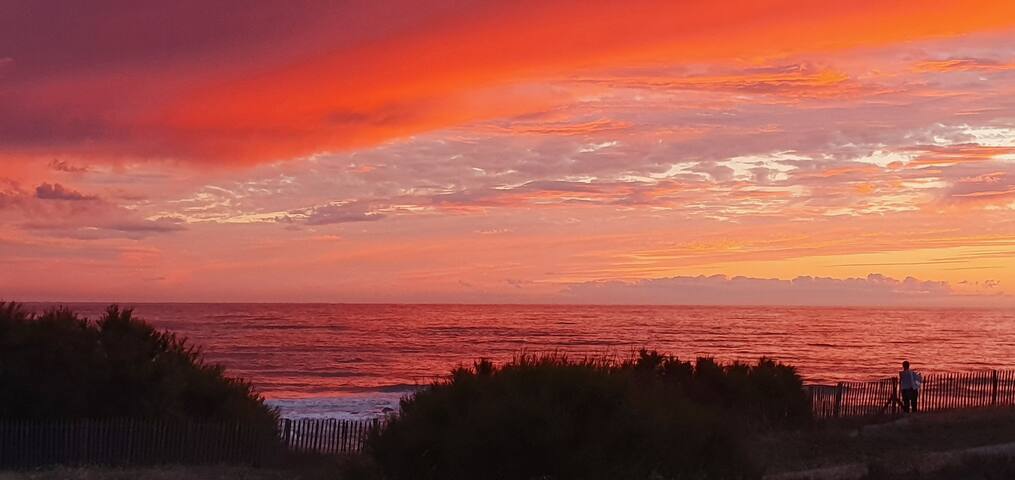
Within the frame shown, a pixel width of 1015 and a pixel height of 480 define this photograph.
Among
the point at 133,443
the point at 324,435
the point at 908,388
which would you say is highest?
the point at 908,388

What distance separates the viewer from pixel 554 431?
43.6 feet

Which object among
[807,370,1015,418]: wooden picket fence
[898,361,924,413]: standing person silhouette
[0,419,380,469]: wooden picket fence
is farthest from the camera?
[898,361,924,413]: standing person silhouette

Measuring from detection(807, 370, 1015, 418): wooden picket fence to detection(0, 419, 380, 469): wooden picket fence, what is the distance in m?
16.4

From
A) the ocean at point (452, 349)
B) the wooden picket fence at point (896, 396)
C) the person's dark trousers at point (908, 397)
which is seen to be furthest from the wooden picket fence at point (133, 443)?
the person's dark trousers at point (908, 397)

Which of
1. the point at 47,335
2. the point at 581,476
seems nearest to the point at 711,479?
the point at 581,476

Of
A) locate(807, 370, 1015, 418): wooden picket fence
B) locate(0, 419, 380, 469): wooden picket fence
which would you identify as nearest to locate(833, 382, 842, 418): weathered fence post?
locate(807, 370, 1015, 418): wooden picket fence

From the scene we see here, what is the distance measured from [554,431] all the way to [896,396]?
23893 mm

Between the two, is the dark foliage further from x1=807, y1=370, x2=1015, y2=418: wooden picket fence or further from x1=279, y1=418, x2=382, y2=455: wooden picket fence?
x1=807, y1=370, x2=1015, y2=418: wooden picket fence

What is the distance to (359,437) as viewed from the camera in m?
22.8

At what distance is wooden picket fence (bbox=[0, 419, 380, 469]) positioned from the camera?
1948 cm

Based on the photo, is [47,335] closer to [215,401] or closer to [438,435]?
[215,401]

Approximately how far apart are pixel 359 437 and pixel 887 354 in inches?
2481

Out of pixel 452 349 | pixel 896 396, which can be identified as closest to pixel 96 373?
pixel 896 396

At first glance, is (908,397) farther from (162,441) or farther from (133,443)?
(133,443)
